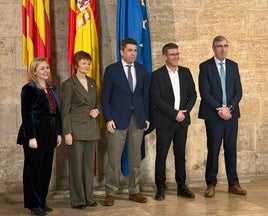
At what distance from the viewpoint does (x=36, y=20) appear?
5961mm

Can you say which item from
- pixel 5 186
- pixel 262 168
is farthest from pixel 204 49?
pixel 5 186

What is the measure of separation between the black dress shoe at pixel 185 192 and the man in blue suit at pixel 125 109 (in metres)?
0.47

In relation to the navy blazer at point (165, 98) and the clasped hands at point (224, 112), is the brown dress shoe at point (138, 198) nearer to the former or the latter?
the navy blazer at point (165, 98)

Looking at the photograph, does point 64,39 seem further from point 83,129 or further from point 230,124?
point 230,124

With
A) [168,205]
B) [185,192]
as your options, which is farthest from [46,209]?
[185,192]

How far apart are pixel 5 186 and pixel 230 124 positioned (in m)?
2.67

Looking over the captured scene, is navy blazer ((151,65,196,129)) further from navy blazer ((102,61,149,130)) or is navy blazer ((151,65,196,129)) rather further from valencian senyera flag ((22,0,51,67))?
valencian senyera flag ((22,0,51,67))

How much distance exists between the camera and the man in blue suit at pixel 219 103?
5965mm

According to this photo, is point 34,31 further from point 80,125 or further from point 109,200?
point 109,200

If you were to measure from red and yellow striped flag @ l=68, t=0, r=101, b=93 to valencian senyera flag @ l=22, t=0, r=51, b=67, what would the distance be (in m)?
0.29

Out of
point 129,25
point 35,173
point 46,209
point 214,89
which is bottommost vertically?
point 46,209

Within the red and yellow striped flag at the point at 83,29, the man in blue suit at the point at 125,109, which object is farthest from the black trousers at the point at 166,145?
the red and yellow striped flag at the point at 83,29

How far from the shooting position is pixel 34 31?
19.5ft

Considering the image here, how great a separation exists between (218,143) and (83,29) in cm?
194
